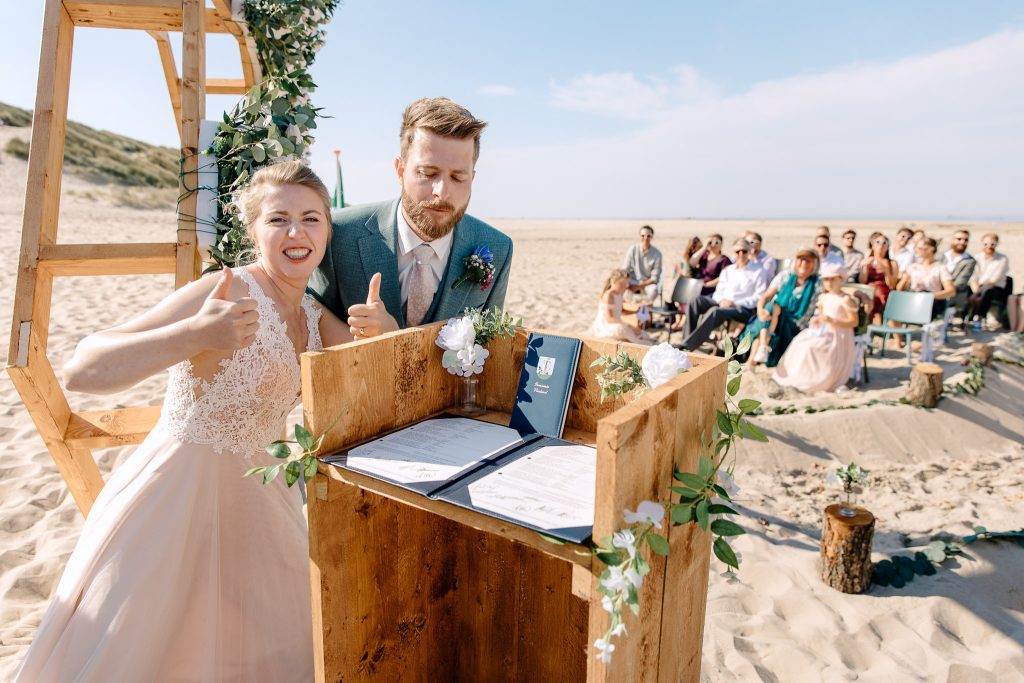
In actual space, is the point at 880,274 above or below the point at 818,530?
above

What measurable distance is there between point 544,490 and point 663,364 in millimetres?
423

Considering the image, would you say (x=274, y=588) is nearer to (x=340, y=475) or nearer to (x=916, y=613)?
(x=340, y=475)

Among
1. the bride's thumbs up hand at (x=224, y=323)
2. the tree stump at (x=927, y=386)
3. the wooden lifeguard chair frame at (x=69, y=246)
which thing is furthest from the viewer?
the tree stump at (x=927, y=386)

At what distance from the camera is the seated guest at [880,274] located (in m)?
9.41

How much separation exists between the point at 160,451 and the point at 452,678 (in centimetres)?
132

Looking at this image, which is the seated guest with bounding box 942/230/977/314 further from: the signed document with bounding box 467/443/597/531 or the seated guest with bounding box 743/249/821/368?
the signed document with bounding box 467/443/597/531

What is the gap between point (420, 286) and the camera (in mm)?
2631

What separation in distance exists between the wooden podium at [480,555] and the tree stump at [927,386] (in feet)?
16.3

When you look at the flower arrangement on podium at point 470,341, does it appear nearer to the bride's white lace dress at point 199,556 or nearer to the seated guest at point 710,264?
the bride's white lace dress at point 199,556

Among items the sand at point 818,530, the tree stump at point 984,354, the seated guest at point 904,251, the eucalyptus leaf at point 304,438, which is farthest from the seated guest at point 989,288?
the eucalyptus leaf at point 304,438

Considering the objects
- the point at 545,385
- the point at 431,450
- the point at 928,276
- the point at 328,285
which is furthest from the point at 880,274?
the point at 431,450

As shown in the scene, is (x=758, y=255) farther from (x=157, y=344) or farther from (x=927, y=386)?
(x=157, y=344)

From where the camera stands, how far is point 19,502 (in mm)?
3666

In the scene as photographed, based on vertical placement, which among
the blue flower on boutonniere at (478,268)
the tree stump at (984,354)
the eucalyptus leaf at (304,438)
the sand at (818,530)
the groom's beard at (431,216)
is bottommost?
the sand at (818,530)
